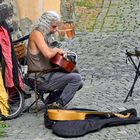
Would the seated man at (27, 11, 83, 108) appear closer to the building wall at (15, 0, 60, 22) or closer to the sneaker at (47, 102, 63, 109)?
the sneaker at (47, 102, 63, 109)

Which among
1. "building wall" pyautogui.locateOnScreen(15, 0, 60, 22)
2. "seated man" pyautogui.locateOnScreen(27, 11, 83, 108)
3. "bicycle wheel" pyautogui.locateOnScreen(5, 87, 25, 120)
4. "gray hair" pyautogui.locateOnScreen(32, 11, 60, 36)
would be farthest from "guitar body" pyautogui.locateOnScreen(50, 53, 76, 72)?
"building wall" pyautogui.locateOnScreen(15, 0, 60, 22)

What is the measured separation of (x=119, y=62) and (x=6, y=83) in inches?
132

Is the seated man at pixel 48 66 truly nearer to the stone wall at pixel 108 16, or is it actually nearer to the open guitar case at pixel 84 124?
the open guitar case at pixel 84 124

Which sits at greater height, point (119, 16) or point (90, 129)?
point (90, 129)

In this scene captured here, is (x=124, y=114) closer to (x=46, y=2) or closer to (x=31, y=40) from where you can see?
(x=31, y=40)

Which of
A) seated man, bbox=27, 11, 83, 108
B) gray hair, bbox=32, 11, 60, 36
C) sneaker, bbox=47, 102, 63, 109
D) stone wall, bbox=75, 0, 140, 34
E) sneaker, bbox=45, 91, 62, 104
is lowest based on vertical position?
stone wall, bbox=75, 0, 140, 34

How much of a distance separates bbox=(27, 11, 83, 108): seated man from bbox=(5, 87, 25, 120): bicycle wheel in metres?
0.30

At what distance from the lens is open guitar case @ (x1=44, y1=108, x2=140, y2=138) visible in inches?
257

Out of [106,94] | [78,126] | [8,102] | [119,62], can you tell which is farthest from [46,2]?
[78,126]

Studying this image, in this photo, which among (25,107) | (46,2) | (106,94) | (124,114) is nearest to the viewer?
(124,114)

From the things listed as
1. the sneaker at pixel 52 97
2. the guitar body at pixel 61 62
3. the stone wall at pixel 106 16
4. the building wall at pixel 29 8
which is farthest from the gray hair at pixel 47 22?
the stone wall at pixel 106 16

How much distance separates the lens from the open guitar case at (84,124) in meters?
6.54

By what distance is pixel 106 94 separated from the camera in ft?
27.5

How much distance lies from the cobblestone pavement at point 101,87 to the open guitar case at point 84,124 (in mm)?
58
